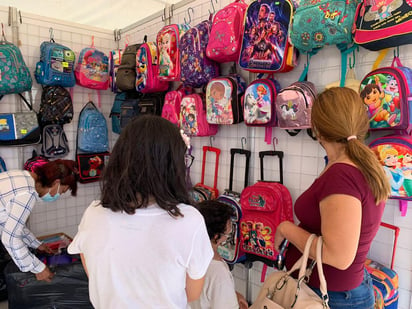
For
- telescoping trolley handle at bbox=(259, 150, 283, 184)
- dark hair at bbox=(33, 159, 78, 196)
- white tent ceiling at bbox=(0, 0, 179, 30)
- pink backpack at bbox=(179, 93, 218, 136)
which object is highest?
white tent ceiling at bbox=(0, 0, 179, 30)

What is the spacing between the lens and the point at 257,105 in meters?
2.04

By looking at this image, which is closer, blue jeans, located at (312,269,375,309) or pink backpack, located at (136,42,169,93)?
blue jeans, located at (312,269,375,309)

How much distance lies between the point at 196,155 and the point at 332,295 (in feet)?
6.03

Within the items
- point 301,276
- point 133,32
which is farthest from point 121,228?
point 133,32

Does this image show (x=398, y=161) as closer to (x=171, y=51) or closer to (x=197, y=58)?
(x=197, y=58)

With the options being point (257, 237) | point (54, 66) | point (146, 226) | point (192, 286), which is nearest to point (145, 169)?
point (146, 226)

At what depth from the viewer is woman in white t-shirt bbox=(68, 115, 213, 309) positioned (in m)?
0.99

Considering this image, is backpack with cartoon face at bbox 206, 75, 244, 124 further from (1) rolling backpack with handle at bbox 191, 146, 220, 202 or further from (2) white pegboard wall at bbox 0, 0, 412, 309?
(1) rolling backpack with handle at bbox 191, 146, 220, 202

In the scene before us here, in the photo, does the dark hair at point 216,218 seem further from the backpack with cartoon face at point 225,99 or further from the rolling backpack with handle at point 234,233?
the backpack with cartoon face at point 225,99

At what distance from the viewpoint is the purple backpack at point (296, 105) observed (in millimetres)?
1771

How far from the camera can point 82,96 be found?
3.52 m

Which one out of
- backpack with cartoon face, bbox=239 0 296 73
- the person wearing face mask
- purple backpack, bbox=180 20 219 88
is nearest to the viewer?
backpack with cartoon face, bbox=239 0 296 73

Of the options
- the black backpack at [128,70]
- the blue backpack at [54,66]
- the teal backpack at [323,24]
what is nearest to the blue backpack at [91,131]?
the blue backpack at [54,66]

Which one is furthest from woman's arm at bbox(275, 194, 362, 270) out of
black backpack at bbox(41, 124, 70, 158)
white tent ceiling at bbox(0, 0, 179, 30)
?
white tent ceiling at bbox(0, 0, 179, 30)
